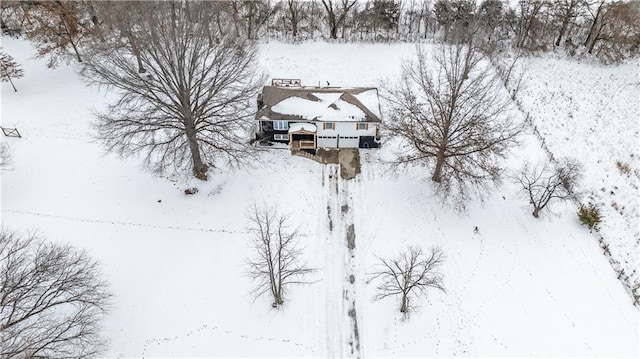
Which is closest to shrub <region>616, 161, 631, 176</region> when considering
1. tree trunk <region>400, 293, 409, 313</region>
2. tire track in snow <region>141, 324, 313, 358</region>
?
tree trunk <region>400, 293, 409, 313</region>

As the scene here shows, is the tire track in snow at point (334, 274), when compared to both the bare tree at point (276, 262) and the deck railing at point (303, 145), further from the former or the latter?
the deck railing at point (303, 145)

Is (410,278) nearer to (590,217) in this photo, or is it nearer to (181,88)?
(590,217)

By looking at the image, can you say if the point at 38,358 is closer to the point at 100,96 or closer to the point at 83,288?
the point at 83,288

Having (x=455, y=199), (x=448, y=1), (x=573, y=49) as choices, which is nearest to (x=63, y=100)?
(x=455, y=199)

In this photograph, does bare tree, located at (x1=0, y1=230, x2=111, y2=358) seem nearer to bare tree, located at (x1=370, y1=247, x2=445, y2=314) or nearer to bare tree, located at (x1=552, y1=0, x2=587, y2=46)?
bare tree, located at (x1=370, y1=247, x2=445, y2=314)

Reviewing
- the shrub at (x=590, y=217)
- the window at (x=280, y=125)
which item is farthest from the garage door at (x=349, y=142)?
A: the shrub at (x=590, y=217)

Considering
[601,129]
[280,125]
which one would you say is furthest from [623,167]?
[280,125]
